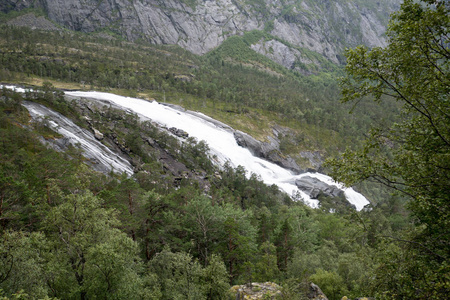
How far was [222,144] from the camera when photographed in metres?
90.2

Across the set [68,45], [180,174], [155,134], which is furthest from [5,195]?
[68,45]

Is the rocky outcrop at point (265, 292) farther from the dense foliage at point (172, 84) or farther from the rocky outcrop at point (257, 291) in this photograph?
the dense foliage at point (172, 84)

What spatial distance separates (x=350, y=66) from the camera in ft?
28.9

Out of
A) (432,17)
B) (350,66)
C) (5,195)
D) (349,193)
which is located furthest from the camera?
(349,193)

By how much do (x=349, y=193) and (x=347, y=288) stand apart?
260 ft

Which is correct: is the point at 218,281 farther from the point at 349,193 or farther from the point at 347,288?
the point at 349,193

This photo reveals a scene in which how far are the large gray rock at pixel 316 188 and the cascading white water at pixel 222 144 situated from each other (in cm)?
199

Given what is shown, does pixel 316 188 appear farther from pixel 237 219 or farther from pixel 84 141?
pixel 84 141

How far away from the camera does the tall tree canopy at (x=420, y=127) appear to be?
23.9ft

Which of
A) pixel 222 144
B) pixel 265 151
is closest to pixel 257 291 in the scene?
pixel 222 144

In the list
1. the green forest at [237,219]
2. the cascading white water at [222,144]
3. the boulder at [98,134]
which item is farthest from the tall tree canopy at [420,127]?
the cascading white water at [222,144]

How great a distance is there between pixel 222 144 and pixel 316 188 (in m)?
34.7

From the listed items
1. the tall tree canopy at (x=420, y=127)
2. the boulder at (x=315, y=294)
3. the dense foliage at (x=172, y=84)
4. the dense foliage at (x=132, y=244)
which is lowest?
the dense foliage at (x=172, y=84)

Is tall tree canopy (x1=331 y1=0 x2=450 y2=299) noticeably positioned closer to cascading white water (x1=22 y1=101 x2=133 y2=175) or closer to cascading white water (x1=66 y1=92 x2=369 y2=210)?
cascading white water (x1=22 y1=101 x2=133 y2=175)
